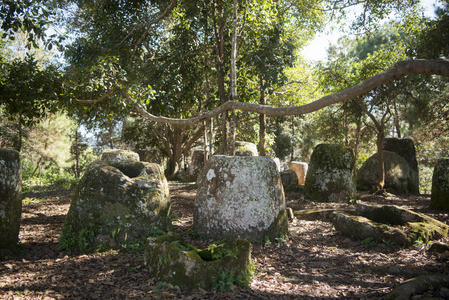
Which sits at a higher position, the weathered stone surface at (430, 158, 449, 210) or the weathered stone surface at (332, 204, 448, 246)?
the weathered stone surface at (430, 158, 449, 210)

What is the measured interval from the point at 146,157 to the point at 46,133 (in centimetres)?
922

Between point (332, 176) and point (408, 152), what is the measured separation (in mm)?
6162

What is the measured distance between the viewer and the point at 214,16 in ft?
27.6

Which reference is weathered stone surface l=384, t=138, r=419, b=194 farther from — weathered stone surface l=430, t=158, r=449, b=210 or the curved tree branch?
the curved tree branch

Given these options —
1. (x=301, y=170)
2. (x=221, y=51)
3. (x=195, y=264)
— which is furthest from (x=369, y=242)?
(x=301, y=170)

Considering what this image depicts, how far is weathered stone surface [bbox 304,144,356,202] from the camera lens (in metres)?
9.55

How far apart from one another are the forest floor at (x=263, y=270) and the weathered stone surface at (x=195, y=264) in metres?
0.12

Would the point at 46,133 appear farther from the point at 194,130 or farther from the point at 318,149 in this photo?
the point at 318,149

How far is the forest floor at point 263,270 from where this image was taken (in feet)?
11.5

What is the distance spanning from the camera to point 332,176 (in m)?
9.67

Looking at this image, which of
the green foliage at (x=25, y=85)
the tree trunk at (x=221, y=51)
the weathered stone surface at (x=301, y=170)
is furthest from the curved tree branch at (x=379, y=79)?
the weathered stone surface at (x=301, y=170)

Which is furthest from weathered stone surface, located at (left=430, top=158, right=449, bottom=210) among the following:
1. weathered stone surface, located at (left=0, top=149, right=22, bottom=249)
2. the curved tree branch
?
weathered stone surface, located at (left=0, top=149, right=22, bottom=249)

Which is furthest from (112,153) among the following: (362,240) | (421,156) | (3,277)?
(421,156)

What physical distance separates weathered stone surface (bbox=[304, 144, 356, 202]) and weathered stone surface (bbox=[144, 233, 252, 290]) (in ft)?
21.1
